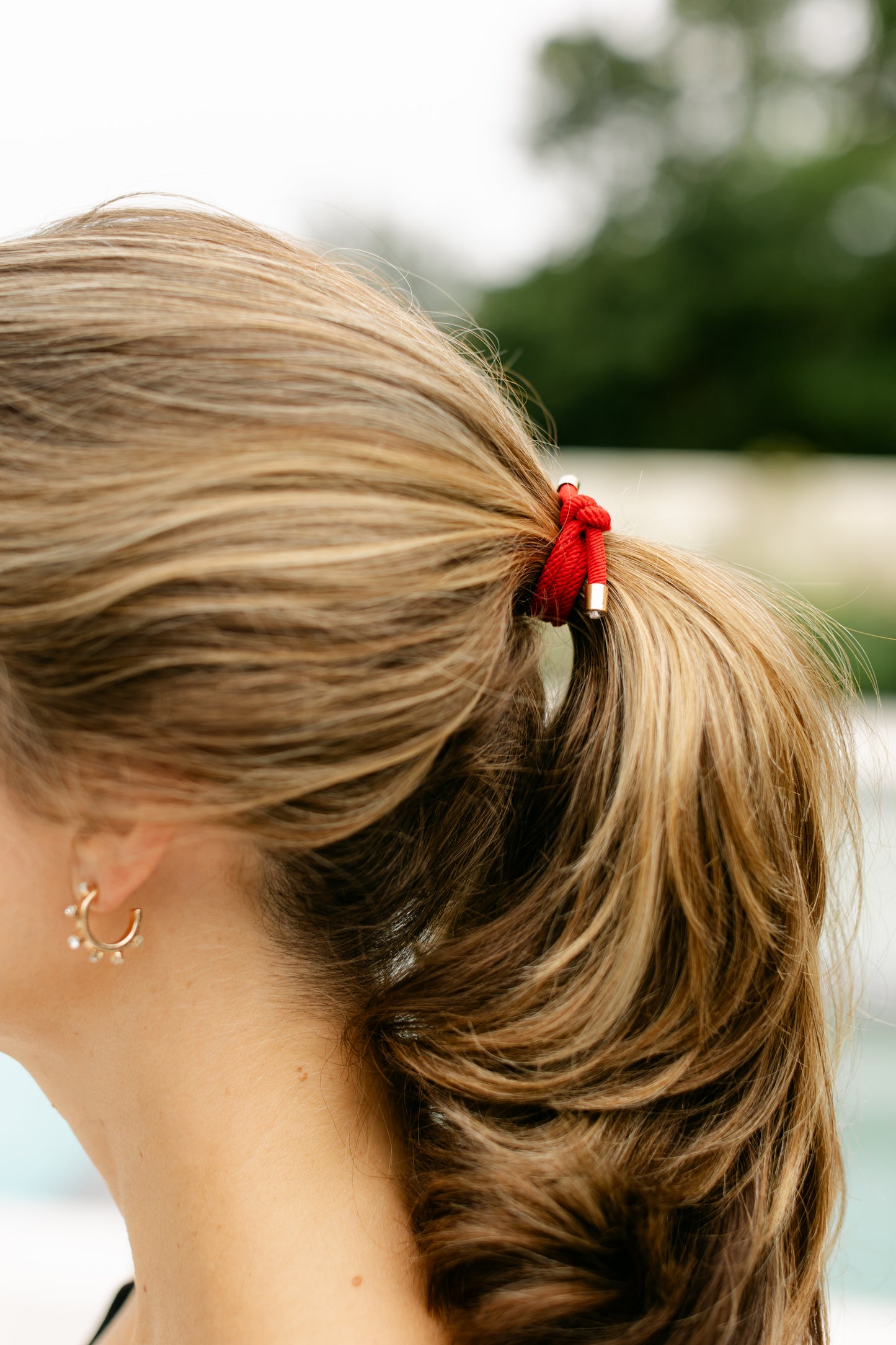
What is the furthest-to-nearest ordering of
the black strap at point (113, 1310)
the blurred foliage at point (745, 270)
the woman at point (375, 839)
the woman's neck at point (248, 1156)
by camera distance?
the blurred foliage at point (745, 270) → the black strap at point (113, 1310) → the woman's neck at point (248, 1156) → the woman at point (375, 839)

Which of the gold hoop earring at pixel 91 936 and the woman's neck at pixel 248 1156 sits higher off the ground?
the gold hoop earring at pixel 91 936

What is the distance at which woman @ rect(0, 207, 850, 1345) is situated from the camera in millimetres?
749

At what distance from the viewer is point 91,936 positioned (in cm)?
84

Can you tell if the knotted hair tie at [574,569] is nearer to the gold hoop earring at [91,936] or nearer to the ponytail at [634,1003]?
the ponytail at [634,1003]

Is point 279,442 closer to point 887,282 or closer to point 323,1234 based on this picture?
point 323,1234

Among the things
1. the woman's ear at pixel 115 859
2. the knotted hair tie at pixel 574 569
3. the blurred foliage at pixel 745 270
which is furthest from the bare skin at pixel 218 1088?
the blurred foliage at pixel 745 270

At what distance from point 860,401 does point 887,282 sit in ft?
4.49

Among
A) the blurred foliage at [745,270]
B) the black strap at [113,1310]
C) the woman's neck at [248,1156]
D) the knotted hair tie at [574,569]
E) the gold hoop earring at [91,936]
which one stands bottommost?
the black strap at [113,1310]

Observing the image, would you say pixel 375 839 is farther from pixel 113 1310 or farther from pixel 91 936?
pixel 113 1310

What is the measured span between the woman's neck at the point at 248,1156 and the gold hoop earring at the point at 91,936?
27 mm

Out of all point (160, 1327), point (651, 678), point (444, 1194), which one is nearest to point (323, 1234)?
point (444, 1194)

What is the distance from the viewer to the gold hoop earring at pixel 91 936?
2.70 feet

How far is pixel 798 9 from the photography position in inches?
493

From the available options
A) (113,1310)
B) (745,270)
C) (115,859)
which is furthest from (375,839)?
(745,270)
